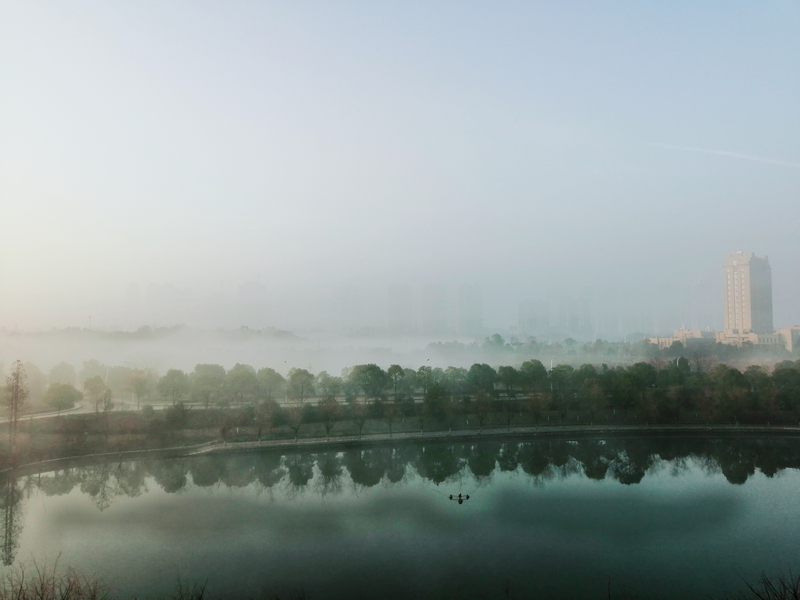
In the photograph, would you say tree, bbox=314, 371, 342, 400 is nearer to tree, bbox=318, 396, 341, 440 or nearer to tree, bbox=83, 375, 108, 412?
tree, bbox=318, 396, 341, 440

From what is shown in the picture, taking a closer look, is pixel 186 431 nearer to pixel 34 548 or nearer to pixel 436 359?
pixel 34 548

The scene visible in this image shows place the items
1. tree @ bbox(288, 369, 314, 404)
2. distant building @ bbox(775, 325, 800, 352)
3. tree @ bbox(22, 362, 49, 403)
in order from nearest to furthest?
1. tree @ bbox(22, 362, 49, 403)
2. tree @ bbox(288, 369, 314, 404)
3. distant building @ bbox(775, 325, 800, 352)

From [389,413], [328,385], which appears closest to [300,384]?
[328,385]

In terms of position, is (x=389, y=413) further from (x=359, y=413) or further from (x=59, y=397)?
(x=59, y=397)

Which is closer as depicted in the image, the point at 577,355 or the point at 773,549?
the point at 773,549

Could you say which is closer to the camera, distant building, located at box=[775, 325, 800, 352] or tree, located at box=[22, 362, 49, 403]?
tree, located at box=[22, 362, 49, 403]

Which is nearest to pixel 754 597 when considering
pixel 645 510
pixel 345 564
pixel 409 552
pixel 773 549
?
pixel 773 549

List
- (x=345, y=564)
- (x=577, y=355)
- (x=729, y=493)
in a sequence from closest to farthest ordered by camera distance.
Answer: (x=345, y=564) → (x=729, y=493) → (x=577, y=355)

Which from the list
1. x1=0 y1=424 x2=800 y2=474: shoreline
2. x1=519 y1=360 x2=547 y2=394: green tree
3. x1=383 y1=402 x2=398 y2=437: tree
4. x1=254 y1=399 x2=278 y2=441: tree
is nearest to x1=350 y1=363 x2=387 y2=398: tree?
x1=383 y1=402 x2=398 y2=437: tree
